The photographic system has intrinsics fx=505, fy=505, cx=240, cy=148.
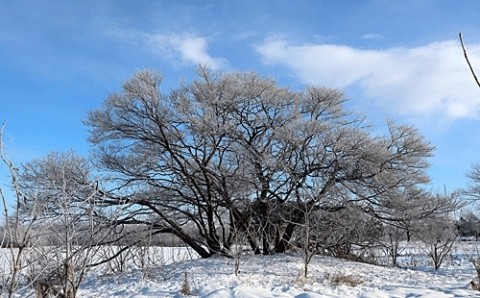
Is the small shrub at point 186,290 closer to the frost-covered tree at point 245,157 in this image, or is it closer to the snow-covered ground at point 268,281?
the snow-covered ground at point 268,281

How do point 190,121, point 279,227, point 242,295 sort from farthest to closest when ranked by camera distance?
point 279,227
point 190,121
point 242,295

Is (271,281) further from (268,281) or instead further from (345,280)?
(345,280)

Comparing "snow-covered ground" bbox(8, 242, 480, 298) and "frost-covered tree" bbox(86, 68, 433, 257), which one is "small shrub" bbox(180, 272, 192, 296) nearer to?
"snow-covered ground" bbox(8, 242, 480, 298)

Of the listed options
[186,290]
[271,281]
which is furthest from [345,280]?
[186,290]

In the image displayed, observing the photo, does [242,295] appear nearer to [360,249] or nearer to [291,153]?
[291,153]

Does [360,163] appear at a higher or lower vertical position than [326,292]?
higher

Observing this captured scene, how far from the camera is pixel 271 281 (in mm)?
11703

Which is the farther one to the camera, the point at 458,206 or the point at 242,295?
the point at 458,206

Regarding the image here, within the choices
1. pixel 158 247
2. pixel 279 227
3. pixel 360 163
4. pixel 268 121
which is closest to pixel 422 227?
pixel 360 163

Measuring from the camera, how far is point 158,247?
16.3 meters

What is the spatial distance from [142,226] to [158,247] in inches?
36.3

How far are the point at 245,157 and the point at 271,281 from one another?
481 cm

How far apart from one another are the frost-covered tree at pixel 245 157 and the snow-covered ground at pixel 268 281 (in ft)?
4.88

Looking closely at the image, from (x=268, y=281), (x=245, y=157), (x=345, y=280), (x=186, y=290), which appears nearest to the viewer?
(x=186, y=290)
